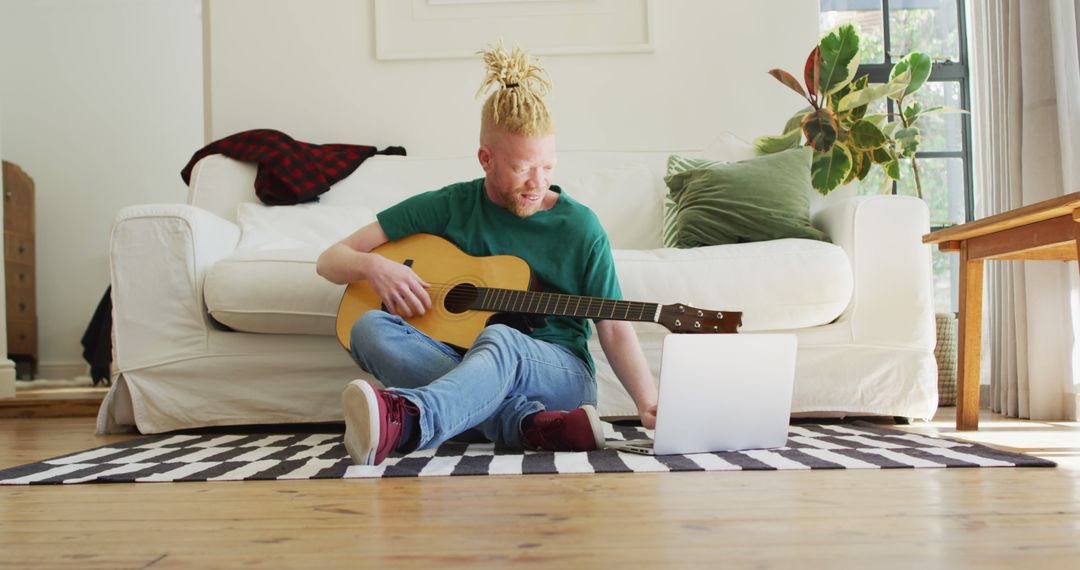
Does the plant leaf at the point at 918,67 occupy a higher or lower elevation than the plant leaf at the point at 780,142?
higher

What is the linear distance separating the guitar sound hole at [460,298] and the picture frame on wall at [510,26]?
1.74m

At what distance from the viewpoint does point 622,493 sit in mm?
1123

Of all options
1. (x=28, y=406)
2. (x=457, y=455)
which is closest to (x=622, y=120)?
(x=457, y=455)

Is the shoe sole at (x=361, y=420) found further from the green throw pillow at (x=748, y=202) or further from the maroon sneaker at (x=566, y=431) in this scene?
the green throw pillow at (x=748, y=202)

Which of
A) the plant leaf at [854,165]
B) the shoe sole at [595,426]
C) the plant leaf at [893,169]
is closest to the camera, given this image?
the shoe sole at [595,426]

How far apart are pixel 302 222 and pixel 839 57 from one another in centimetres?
172

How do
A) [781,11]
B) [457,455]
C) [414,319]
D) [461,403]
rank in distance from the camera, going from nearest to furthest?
1. [461,403]
2. [457,455]
3. [414,319]
4. [781,11]

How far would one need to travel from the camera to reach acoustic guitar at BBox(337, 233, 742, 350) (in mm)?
1505

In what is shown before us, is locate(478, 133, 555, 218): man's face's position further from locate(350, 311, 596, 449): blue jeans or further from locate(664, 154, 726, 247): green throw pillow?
locate(664, 154, 726, 247): green throw pillow

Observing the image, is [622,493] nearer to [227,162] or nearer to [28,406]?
[227,162]

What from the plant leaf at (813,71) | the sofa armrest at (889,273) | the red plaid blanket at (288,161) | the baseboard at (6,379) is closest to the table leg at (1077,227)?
the sofa armrest at (889,273)

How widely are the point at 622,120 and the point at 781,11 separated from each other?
0.69m

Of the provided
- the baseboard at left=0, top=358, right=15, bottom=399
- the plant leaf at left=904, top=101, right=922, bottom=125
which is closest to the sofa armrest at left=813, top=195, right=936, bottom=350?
the plant leaf at left=904, top=101, right=922, bottom=125

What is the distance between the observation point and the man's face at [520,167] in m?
1.60
